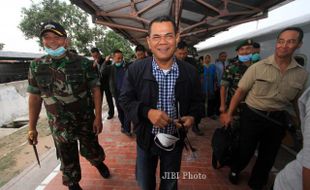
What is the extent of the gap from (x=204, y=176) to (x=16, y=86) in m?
9.73

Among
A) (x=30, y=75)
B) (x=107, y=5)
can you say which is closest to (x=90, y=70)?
(x=30, y=75)

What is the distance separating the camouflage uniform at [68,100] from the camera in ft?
7.31

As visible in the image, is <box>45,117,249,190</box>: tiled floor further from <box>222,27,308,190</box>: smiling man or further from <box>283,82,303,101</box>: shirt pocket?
<box>283,82,303,101</box>: shirt pocket

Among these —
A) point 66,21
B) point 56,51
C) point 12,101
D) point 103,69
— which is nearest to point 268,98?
point 56,51

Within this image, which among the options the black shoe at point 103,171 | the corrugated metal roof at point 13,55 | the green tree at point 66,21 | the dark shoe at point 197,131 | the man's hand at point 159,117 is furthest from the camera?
the green tree at point 66,21

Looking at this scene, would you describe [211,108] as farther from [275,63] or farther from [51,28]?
[51,28]

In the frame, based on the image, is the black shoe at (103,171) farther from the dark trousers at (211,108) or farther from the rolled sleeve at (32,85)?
the dark trousers at (211,108)

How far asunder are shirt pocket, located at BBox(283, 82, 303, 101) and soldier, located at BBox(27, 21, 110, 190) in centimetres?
213

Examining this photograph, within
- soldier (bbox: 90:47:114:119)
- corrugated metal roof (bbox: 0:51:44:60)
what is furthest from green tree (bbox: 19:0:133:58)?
soldier (bbox: 90:47:114:119)

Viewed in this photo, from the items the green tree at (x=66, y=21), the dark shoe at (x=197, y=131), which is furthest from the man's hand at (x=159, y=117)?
the green tree at (x=66, y=21)

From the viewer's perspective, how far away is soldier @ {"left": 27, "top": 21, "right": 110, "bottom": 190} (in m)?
2.21

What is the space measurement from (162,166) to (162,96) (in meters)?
0.68

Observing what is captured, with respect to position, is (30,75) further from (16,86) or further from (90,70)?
(16,86)

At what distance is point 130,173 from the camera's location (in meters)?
3.21
